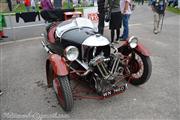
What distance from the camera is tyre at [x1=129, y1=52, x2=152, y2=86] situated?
15.0 feet

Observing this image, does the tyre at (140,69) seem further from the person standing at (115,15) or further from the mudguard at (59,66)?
the person standing at (115,15)

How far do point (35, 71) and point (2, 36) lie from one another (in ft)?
12.0

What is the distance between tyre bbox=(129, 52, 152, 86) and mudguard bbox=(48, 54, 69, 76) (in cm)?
143

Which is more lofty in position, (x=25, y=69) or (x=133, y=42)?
(x=133, y=42)

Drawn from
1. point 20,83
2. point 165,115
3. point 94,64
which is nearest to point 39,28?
point 20,83

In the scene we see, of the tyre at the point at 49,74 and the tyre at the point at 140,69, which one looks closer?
the tyre at the point at 49,74

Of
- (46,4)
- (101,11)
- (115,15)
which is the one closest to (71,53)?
(115,15)

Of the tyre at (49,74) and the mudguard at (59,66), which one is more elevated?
the mudguard at (59,66)

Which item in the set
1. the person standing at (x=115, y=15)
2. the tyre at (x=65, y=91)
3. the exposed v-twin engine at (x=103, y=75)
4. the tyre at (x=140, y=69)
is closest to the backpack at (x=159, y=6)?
the person standing at (x=115, y=15)

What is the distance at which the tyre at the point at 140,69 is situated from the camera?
180 inches

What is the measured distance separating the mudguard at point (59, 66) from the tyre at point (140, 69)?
1.43 m

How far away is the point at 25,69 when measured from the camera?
20.0 ft

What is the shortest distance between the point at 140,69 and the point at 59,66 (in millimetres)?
1625

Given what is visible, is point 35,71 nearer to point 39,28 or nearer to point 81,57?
point 81,57
